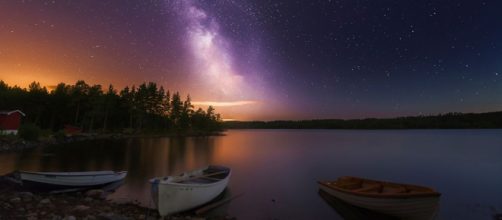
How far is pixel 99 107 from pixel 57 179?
70.1 metres

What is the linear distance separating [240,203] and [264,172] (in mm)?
13759

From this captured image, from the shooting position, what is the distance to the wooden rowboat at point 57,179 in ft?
50.0

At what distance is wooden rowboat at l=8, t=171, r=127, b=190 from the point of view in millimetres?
15234

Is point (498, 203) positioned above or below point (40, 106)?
below

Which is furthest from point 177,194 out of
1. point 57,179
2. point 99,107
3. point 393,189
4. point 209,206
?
point 99,107

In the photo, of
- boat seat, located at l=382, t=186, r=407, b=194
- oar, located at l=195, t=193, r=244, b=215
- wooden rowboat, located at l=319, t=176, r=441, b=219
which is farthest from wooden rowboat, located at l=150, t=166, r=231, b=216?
boat seat, located at l=382, t=186, r=407, b=194

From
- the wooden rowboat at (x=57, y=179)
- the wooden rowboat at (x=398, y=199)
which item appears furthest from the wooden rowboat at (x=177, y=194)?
the wooden rowboat at (x=398, y=199)

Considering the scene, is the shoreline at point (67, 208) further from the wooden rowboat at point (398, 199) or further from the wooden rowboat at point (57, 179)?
the wooden rowboat at point (398, 199)

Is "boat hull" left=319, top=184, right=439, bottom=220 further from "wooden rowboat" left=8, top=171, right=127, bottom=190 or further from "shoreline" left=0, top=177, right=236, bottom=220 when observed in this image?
"wooden rowboat" left=8, top=171, right=127, bottom=190

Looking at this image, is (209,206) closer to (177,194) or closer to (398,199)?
(177,194)

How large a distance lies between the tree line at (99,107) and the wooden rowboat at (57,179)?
6747 cm

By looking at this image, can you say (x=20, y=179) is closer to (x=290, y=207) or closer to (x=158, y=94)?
(x=290, y=207)

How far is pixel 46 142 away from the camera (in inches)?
1965

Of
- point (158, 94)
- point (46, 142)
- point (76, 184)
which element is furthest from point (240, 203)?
point (158, 94)
